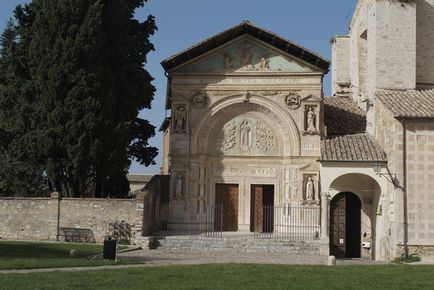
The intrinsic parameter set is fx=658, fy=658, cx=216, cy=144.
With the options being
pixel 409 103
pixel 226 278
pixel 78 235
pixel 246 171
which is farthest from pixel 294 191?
pixel 226 278

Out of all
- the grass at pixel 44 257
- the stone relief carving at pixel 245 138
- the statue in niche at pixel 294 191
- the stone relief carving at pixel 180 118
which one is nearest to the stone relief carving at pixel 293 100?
the stone relief carving at pixel 245 138

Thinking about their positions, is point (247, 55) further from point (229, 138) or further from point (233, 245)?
point (233, 245)

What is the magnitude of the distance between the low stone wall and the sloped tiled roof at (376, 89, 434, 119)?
11.1m

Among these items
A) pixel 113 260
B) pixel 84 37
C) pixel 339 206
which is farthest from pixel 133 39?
pixel 113 260

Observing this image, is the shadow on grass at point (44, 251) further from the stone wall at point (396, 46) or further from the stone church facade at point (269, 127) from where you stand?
the stone wall at point (396, 46)

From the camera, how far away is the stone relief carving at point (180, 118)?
3022 centimetres

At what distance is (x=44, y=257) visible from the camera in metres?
19.4

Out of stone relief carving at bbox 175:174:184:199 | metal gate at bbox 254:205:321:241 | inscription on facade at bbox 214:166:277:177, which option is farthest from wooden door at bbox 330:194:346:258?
stone relief carving at bbox 175:174:184:199

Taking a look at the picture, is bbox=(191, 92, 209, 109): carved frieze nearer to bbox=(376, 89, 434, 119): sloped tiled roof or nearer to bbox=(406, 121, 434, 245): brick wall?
bbox=(376, 89, 434, 119): sloped tiled roof

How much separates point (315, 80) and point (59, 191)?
1247cm

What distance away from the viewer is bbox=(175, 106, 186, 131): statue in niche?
99.1 feet

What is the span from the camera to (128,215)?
27562 millimetres

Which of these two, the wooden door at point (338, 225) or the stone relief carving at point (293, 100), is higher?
the stone relief carving at point (293, 100)

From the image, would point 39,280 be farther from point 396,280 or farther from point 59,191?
point 59,191
